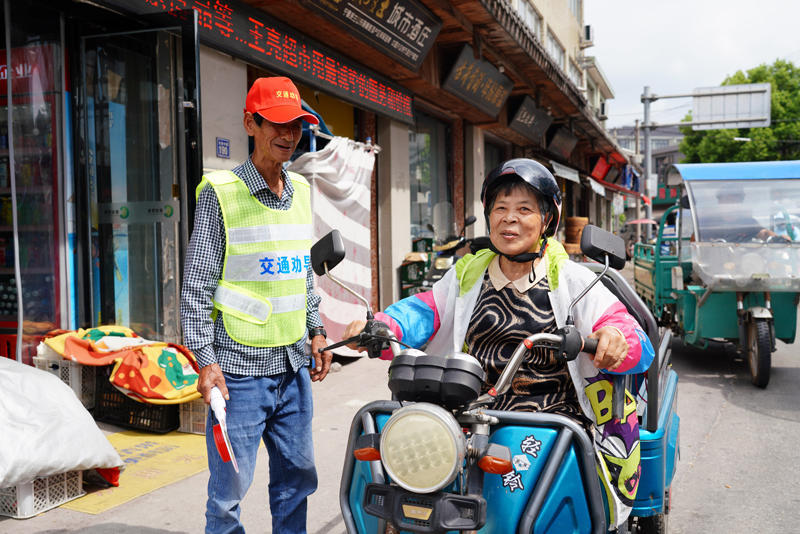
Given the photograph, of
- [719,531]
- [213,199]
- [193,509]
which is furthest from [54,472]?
[719,531]

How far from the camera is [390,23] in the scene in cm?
679

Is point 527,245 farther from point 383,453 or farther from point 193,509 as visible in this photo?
point 193,509

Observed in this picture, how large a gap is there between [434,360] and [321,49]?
568cm

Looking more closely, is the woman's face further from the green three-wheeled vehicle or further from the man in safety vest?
the green three-wheeled vehicle

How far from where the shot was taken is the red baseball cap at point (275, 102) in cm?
231

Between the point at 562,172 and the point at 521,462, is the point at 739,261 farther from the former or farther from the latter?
the point at 562,172

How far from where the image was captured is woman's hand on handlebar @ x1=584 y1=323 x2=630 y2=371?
72.4 inches

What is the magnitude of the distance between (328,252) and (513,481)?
946 mm

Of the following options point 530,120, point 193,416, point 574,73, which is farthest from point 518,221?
point 574,73

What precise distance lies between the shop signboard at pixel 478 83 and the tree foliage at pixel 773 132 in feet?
99.5

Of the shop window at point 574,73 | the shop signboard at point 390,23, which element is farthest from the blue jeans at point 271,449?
the shop window at point 574,73

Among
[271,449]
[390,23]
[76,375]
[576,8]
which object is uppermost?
[576,8]

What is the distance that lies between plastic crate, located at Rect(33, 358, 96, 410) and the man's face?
2.91 metres

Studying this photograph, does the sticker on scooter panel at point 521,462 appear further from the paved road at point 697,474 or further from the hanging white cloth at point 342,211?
the hanging white cloth at point 342,211
